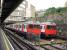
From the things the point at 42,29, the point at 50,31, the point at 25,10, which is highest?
the point at 25,10

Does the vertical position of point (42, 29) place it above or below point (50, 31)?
above

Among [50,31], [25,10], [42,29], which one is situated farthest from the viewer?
[25,10]

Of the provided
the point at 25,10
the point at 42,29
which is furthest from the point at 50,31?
the point at 25,10

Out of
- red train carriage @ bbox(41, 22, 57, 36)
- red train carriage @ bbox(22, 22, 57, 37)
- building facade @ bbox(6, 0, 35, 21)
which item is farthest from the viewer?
building facade @ bbox(6, 0, 35, 21)

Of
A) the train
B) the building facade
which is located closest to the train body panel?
the train

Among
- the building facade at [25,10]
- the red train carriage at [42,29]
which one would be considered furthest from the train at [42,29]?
the building facade at [25,10]

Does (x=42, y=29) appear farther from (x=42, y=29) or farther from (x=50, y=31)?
(x=50, y=31)

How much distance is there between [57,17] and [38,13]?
6.03 ft

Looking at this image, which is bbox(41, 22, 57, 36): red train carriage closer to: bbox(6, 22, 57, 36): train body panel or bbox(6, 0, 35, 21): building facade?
bbox(6, 22, 57, 36): train body panel

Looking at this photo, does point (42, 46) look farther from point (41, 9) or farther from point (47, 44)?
point (41, 9)

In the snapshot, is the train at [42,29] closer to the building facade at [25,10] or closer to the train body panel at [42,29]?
the train body panel at [42,29]

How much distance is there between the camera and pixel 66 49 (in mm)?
4148

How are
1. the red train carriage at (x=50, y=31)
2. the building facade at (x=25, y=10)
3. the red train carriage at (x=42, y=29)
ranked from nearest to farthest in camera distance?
the red train carriage at (x=42, y=29), the red train carriage at (x=50, y=31), the building facade at (x=25, y=10)

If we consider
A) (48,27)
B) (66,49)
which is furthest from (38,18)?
(48,27)
